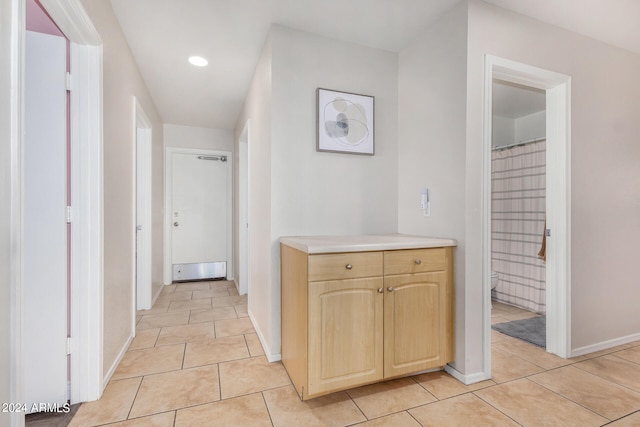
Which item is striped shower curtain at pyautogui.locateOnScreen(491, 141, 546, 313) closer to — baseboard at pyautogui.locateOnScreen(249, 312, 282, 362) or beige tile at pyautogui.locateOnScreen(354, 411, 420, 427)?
beige tile at pyautogui.locateOnScreen(354, 411, 420, 427)

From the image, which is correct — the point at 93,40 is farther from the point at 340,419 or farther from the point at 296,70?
the point at 340,419

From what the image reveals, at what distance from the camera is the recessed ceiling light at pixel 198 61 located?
2615 mm

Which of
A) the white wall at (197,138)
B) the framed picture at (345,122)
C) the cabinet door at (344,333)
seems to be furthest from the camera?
the white wall at (197,138)

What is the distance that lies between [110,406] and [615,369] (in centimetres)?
313

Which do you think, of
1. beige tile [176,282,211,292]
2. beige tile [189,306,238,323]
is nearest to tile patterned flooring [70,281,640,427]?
beige tile [189,306,238,323]

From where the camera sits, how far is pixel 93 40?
1688 mm

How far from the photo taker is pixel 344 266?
1.66 meters

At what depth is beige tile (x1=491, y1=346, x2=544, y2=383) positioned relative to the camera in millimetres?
1944

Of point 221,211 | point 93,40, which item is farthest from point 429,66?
point 221,211

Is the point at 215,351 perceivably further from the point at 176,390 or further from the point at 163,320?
the point at 163,320

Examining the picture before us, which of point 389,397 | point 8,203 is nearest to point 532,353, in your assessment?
point 389,397

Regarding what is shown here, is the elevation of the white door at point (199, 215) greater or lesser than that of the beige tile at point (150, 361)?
greater

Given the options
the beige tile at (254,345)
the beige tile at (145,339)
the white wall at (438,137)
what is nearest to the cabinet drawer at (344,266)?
the white wall at (438,137)

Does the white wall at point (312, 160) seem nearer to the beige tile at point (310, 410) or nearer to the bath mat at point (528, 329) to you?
the beige tile at point (310, 410)
